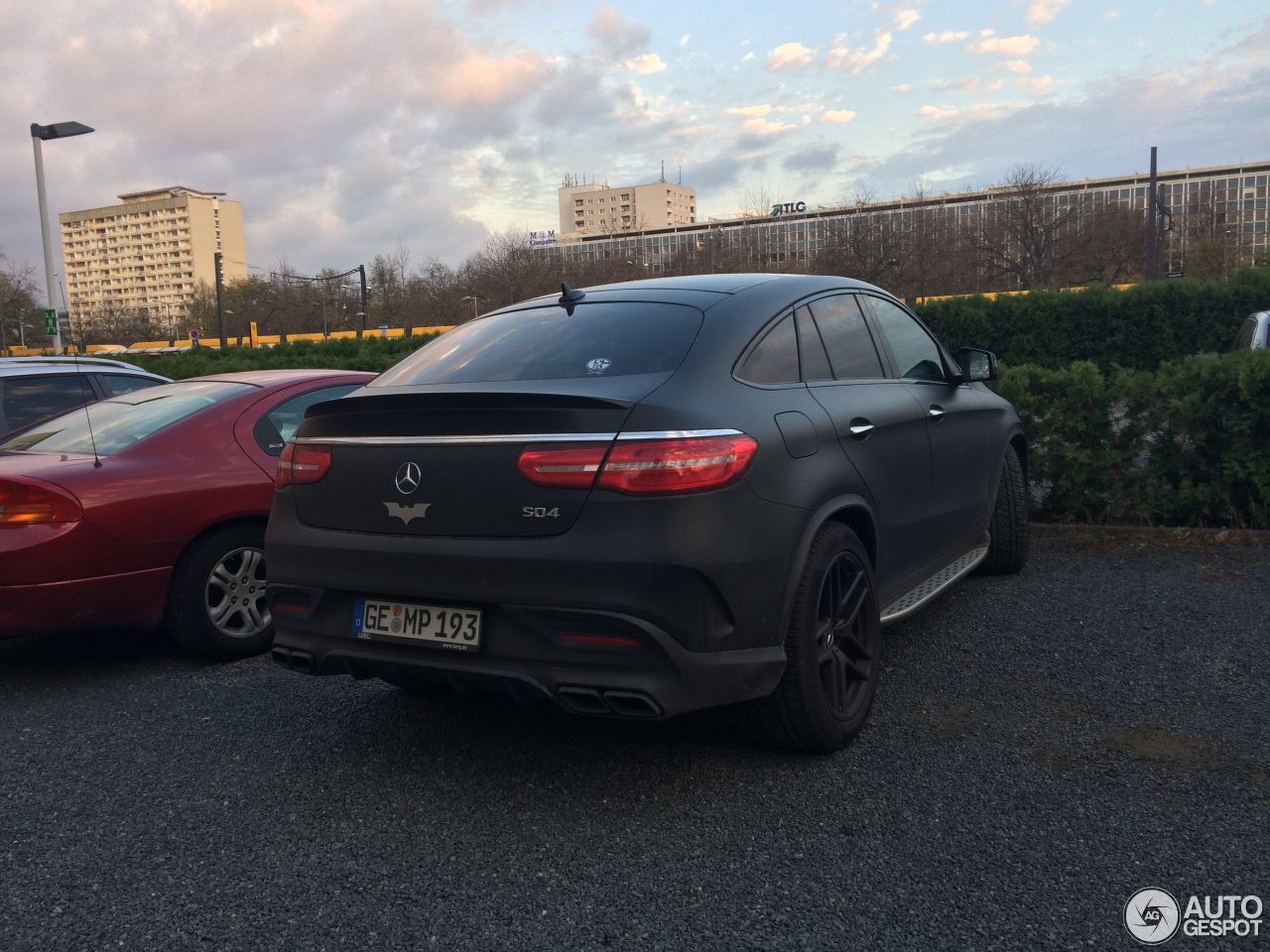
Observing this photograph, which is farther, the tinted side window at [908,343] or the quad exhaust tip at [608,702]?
the tinted side window at [908,343]

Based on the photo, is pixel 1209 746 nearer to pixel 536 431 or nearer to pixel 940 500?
pixel 940 500

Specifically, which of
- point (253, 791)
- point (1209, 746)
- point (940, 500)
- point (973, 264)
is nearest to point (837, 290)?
point (940, 500)

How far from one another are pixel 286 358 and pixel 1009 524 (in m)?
21.3

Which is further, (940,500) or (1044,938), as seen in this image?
(940,500)

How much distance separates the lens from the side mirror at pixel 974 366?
5078 mm

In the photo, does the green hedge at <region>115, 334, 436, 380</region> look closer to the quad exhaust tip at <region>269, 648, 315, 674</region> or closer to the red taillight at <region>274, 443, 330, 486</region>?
the red taillight at <region>274, 443, 330, 486</region>

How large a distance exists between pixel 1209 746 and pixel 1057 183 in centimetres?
5753

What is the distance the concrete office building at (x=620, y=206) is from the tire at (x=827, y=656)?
161 m

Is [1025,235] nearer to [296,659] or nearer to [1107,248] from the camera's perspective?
[1107,248]

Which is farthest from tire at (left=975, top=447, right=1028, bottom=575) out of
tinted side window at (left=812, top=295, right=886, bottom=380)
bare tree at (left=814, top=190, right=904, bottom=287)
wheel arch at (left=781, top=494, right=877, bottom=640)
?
bare tree at (left=814, top=190, right=904, bottom=287)

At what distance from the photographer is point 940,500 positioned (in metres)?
4.51

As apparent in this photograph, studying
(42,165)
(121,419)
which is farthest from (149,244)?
(121,419)

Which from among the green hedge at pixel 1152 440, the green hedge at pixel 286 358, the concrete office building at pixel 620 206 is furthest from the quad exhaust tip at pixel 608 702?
the concrete office building at pixel 620 206

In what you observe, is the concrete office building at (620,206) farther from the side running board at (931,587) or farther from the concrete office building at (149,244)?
the side running board at (931,587)
